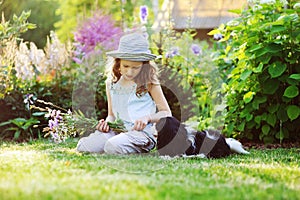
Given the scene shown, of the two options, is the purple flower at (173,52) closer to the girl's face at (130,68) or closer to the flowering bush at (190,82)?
the flowering bush at (190,82)

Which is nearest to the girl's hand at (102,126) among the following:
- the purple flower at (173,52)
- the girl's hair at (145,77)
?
the girl's hair at (145,77)

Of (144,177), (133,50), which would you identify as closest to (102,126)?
(133,50)

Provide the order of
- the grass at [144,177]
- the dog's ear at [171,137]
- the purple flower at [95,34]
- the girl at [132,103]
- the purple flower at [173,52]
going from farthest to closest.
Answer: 1. the purple flower at [95,34]
2. the purple flower at [173,52]
3. the girl at [132,103]
4. the dog's ear at [171,137]
5. the grass at [144,177]

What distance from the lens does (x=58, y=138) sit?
4.30m

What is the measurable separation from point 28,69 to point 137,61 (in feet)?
7.27

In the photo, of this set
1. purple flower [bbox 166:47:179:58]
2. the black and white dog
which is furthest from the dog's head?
purple flower [bbox 166:47:179:58]

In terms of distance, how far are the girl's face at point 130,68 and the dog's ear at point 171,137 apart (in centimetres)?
47

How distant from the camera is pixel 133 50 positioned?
12.8 feet

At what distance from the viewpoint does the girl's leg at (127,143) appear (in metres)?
3.84

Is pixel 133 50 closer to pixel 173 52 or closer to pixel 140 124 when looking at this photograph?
pixel 140 124

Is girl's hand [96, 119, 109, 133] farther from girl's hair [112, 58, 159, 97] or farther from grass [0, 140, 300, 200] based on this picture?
girl's hair [112, 58, 159, 97]

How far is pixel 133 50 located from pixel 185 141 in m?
0.76

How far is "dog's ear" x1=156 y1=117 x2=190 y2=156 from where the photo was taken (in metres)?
3.65

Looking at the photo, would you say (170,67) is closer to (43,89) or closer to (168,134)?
(43,89)
